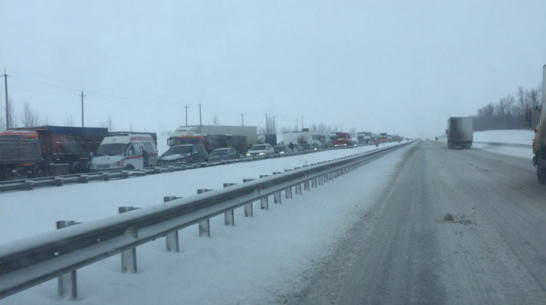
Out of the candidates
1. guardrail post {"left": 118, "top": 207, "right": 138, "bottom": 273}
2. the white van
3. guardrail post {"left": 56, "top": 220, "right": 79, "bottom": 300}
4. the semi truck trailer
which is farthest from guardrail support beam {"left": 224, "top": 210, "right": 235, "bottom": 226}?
the semi truck trailer

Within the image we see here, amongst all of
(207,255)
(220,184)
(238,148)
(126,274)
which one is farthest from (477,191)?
(238,148)

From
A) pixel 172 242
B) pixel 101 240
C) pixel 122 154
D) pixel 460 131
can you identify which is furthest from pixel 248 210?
pixel 460 131

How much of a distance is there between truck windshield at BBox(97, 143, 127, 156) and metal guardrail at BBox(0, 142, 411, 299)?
18715 millimetres

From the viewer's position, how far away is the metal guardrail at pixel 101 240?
4.07 m

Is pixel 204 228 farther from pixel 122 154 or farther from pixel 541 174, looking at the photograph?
pixel 122 154

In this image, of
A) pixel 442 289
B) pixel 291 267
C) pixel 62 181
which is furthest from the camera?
pixel 62 181

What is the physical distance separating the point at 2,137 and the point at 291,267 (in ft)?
71.4

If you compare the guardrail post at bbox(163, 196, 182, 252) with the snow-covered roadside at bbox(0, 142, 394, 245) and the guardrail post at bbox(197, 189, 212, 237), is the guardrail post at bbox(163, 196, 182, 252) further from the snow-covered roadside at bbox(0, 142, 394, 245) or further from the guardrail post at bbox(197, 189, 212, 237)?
the snow-covered roadside at bbox(0, 142, 394, 245)

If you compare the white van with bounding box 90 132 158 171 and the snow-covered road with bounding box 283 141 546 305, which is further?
the white van with bounding box 90 132 158 171

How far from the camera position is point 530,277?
5.88m

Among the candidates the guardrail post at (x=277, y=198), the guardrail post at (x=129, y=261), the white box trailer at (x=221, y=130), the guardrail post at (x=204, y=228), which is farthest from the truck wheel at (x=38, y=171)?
the white box trailer at (x=221, y=130)

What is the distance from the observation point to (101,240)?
5129 millimetres

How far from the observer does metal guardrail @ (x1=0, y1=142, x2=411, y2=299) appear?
4070mm

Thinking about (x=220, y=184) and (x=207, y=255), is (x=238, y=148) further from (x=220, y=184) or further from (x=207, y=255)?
(x=207, y=255)
